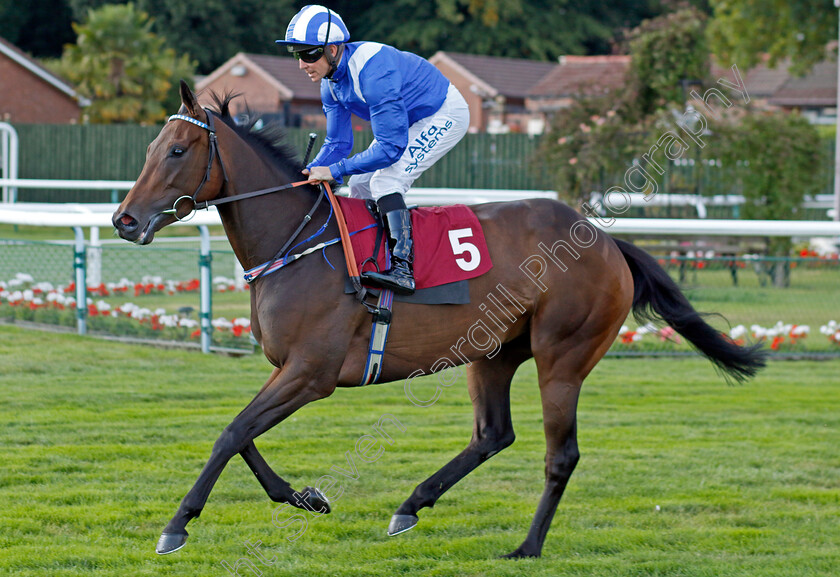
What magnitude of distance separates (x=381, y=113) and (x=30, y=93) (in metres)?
25.5

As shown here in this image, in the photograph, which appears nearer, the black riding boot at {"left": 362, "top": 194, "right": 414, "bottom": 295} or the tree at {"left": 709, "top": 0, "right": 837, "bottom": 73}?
the black riding boot at {"left": 362, "top": 194, "right": 414, "bottom": 295}

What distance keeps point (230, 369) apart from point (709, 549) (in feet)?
14.1

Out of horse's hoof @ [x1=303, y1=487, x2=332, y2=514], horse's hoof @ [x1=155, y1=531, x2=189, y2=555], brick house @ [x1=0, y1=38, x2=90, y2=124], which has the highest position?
horse's hoof @ [x1=155, y1=531, x2=189, y2=555]

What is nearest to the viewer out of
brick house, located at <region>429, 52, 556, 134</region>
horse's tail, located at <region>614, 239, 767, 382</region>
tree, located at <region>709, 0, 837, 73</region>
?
horse's tail, located at <region>614, 239, 767, 382</region>

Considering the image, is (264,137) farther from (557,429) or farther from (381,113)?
(557,429)

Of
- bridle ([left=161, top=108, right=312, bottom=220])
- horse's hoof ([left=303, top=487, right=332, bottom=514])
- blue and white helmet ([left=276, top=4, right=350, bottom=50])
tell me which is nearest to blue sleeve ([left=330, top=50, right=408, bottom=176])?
blue and white helmet ([left=276, top=4, right=350, bottom=50])

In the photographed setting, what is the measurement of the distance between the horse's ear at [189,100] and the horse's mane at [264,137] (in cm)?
21

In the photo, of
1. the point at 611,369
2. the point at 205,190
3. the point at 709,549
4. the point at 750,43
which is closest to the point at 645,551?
the point at 709,549

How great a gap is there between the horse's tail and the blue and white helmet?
5.45ft

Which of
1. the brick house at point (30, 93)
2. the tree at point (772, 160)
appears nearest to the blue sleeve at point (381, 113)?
the tree at point (772, 160)

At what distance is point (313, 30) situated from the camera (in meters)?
3.86

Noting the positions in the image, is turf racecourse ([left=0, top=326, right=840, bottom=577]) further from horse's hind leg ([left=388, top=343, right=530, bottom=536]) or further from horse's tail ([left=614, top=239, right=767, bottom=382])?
horse's tail ([left=614, top=239, right=767, bottom=382])

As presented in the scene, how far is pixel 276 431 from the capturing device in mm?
5930

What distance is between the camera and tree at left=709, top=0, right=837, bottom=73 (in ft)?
84.0
